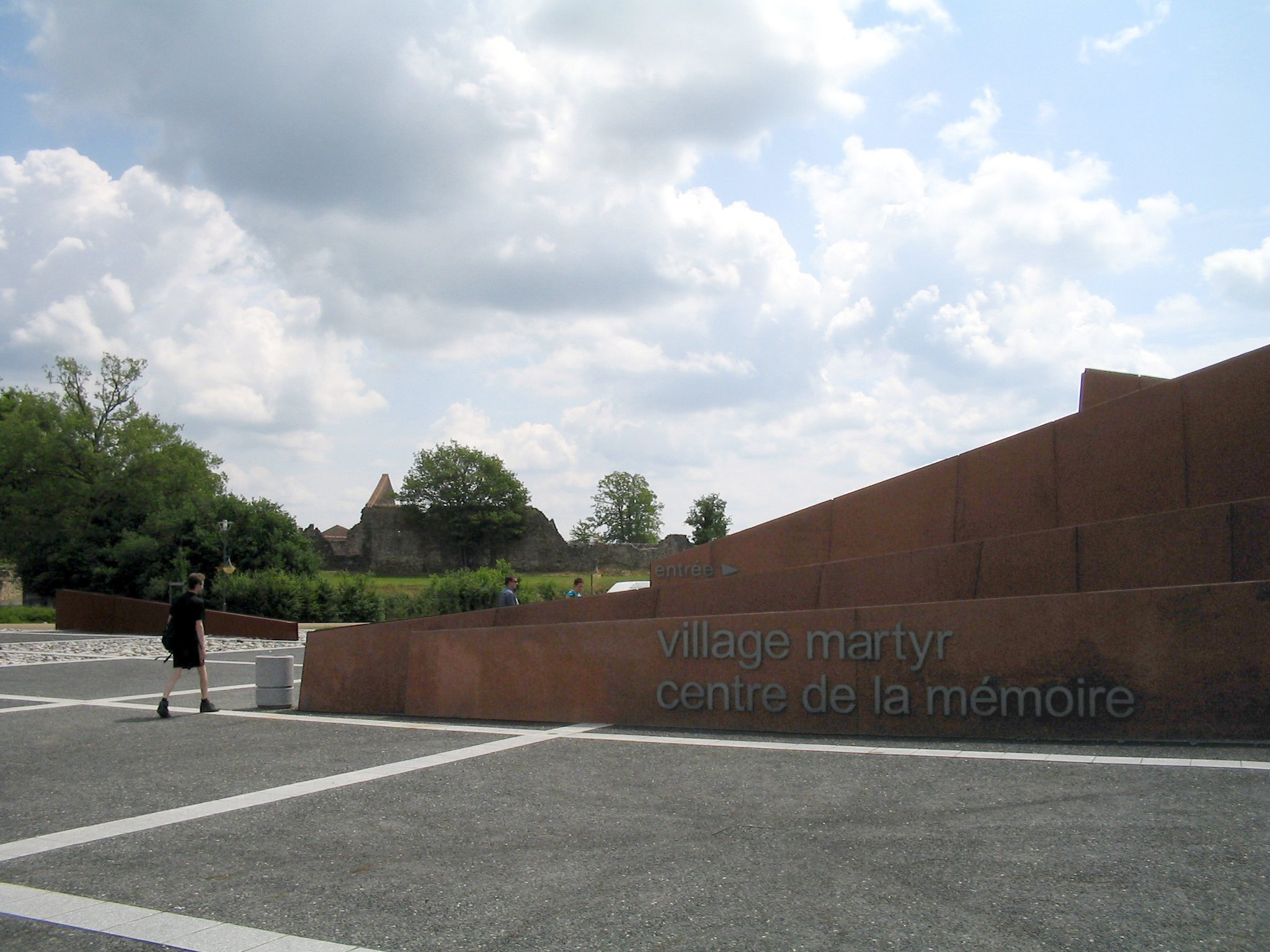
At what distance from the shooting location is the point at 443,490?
251ft

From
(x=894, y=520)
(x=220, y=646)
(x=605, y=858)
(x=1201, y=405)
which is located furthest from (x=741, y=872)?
(x=220, y=646)

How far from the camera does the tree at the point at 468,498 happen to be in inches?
2815

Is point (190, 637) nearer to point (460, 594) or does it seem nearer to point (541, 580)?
point (460, 594)

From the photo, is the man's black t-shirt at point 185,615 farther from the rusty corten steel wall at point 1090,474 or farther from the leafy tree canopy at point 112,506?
the leafy tree canopy at point 112,506

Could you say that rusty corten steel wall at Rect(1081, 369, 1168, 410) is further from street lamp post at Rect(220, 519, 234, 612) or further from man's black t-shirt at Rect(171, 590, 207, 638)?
street lamp post at Rect(220, 519, 234, 612)

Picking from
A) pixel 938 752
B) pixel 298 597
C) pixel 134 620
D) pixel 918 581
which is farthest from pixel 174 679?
pixel 298 597

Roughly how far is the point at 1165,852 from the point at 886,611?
3875 mm

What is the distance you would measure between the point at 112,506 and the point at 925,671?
4654 centimetres

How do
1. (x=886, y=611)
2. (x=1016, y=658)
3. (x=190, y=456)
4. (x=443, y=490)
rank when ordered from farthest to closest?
1. (x=443, y=490)
2. (x=190, y=456)
3. (x=886, y=611)
4. (x=1016, y=658)

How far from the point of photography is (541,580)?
1983 inches

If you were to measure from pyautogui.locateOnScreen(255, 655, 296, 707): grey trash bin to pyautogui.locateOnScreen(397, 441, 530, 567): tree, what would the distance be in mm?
56615

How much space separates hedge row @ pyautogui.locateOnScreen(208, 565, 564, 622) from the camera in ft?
109

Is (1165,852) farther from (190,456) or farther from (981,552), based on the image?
(190,456)

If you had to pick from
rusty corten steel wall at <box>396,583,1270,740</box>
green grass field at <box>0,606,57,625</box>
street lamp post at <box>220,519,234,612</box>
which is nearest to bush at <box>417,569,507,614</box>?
street lamp post at <box>220,519,234,612</box>
